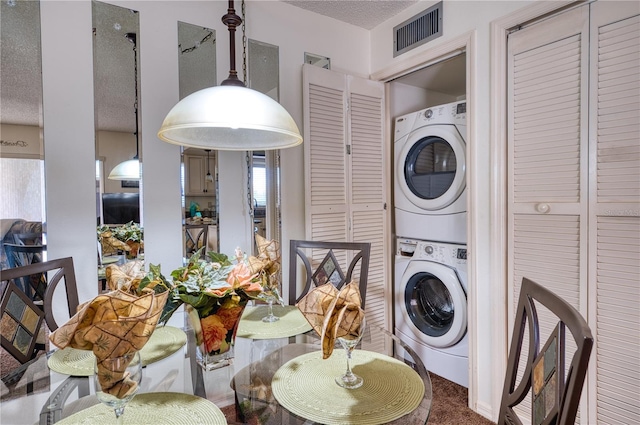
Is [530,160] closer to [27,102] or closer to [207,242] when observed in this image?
[207,242]

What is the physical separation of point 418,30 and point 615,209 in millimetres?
1531

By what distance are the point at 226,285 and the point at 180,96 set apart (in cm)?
136

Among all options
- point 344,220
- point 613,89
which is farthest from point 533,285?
point 344,220

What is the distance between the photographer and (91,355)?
3.75ft

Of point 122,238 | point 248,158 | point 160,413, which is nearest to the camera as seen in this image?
point 160,413

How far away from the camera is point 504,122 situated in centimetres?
181

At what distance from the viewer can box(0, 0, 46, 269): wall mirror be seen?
150 cm

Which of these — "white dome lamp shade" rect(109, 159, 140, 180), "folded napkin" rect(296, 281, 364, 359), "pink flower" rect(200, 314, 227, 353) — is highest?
"white dome lamp shade" rect(109, 159, 140, 180)

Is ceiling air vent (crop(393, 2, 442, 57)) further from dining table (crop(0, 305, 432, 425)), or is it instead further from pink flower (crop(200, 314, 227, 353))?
pink flower (crop(200, 314, 227, 353))

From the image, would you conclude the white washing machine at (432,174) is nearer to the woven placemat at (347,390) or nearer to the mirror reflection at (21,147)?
the woven placemat at (347,390)

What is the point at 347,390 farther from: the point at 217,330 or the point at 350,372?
the point at 217,330

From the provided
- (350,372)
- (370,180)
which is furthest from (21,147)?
(370,180)

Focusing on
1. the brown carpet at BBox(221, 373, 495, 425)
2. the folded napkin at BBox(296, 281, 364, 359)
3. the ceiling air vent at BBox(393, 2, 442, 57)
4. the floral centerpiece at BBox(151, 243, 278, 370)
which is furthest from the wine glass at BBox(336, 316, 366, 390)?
the ceiling air vent at BBox(393, 2, 442, 57)

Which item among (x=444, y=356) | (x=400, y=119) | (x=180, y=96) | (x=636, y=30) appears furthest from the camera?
(x=400, y=119)
